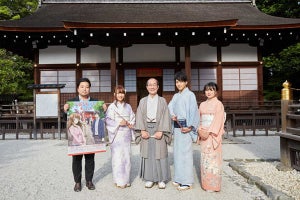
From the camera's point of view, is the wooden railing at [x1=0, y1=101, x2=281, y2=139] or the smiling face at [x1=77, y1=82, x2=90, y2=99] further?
the wooden railing at [x1=0, y1=101, x2=281, y2=139]

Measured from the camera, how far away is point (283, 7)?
686 inches

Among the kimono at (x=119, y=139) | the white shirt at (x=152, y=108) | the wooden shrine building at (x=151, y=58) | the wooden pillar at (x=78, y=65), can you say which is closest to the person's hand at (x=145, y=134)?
the white shirt at (x=152, y=108)

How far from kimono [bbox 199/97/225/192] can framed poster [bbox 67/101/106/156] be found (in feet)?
4.95

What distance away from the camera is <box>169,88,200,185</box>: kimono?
414 centimetres

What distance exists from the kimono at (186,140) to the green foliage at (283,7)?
15486 mm

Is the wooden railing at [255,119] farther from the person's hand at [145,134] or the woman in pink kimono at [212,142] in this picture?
the person's hand at [145,134]

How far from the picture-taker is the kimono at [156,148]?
4199mm

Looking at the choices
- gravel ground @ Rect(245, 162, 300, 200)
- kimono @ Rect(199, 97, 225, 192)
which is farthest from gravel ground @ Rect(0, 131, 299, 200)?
kimono @ Rect(199, 97, 225, 192)

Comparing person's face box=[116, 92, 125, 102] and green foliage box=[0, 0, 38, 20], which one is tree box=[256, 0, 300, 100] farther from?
green foliage box=[0, 0, 38, 20]

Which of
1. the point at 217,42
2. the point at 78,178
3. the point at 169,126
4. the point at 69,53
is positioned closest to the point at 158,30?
the point at 217,42

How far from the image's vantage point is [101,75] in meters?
12.1

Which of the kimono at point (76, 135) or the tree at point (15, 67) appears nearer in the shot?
the kimono at point (76, 135)

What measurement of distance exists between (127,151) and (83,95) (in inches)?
42.6

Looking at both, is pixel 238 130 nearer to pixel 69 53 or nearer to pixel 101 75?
pixel 101 75
